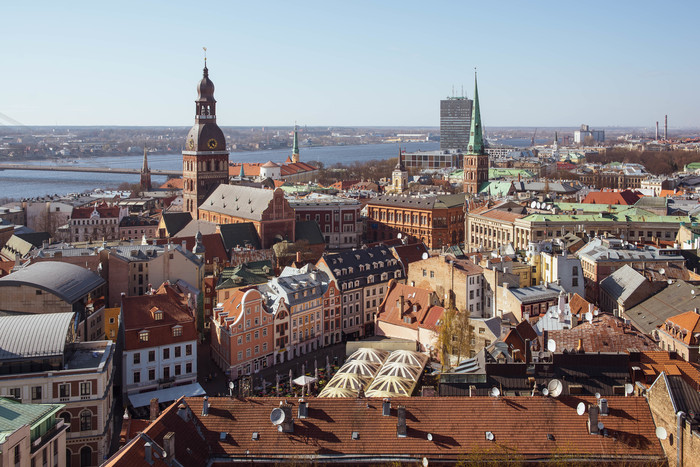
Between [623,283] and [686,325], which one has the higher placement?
[623,283]

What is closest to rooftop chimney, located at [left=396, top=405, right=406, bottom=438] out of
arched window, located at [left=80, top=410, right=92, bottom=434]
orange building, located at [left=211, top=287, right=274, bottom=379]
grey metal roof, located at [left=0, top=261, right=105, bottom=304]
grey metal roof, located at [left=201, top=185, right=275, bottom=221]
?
arched window, located at [left=80, top=410, right=92, bottom=434]

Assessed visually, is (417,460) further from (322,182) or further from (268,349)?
(322,182)

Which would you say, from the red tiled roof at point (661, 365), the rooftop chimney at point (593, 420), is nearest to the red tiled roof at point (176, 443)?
the rooftop chimney at point (593, 420)

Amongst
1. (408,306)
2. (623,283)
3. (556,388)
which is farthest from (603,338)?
(408,306)

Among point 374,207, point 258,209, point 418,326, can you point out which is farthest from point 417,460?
point 374,207

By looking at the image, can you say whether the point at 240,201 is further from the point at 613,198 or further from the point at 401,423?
the point at 401,423

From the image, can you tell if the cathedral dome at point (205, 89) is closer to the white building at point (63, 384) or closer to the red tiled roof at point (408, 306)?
the red tiled roof at point (408, 306)

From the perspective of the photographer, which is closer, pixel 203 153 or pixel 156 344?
pixel 156 344
